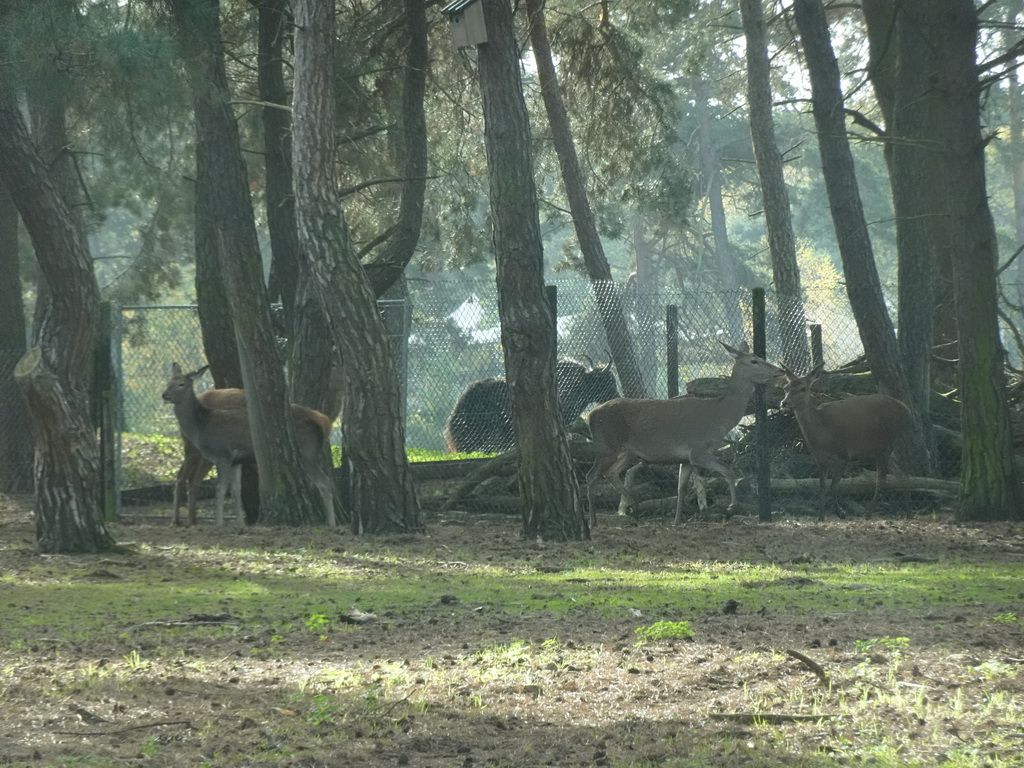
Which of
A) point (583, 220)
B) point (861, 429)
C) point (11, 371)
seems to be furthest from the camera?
point (583, 220)

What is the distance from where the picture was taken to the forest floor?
486 cm

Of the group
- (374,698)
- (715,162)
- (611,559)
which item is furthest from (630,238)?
(374,698)

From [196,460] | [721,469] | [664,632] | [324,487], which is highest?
Result: [196,460]

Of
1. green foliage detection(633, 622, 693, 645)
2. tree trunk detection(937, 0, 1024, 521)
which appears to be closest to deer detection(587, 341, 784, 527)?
tree trunk detection(937, 0, 1024, 521)

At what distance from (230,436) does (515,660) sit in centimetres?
890

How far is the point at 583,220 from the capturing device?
21.5 metres

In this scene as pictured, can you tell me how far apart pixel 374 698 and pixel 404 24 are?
12.8 m

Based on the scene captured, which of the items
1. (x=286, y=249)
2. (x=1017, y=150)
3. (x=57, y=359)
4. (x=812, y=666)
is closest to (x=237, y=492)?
(x=286, y=249)

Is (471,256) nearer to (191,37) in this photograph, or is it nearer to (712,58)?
(191,37)

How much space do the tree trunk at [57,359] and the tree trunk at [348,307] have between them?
236cm

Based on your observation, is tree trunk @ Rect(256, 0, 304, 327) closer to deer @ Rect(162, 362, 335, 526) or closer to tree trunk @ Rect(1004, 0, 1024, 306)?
deer @ Rect(162, 362, 335, 526)

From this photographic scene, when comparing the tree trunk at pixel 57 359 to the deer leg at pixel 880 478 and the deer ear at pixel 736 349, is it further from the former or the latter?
the deer leg at pixel 880 478

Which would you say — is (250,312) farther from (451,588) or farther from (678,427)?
(451,588)

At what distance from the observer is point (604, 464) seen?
46.4 feet
